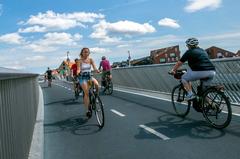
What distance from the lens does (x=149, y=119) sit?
985 cm

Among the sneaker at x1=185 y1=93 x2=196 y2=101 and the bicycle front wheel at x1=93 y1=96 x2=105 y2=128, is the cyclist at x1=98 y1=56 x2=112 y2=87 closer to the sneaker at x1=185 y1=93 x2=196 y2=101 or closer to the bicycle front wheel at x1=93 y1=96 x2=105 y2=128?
the bicycle front wheel at x1=93 y1=96 x2=105 y2=128

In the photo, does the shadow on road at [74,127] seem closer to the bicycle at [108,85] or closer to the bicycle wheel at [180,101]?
the bicycle wheel at [180,101]

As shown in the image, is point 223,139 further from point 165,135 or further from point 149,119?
point 149,119

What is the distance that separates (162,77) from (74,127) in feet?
30.6

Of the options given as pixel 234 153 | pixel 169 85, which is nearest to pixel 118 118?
pixel 234 153

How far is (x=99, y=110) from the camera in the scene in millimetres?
9492

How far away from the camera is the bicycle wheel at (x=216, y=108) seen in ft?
25.2

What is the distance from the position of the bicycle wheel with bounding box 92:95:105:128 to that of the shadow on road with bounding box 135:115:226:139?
39.5 inches

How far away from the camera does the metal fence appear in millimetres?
11984

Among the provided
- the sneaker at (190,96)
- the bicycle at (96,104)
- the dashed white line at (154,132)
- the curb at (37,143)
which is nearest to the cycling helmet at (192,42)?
the sneaker at (190,96)

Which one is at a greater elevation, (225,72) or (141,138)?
(225,72)

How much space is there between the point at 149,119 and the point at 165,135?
7.01 ft

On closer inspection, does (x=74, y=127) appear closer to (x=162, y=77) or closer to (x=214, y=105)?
(x=214, y=105)

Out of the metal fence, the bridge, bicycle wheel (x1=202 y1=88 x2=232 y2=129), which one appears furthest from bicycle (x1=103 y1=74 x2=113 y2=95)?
bicycle wheel (x1=202 y1=88 x2=232 y2=129)
